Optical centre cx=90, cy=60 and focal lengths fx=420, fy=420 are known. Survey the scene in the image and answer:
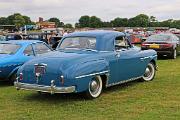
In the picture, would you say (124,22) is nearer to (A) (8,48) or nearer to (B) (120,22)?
(B) (120,22)

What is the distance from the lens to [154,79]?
12.8 meters

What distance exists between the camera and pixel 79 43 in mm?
10398

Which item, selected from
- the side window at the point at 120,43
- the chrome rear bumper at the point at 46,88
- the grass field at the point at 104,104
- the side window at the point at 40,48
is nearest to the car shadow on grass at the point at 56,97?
the grass field at the point at 104,104

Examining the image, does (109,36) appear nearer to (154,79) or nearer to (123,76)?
(123,76)

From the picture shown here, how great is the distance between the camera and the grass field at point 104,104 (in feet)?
25.7

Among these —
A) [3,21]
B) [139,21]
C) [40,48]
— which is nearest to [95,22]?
[139,21]

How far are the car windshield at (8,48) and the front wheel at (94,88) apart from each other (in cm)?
347

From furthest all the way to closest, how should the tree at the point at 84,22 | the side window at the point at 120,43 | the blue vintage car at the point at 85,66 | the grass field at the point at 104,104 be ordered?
the tree at the point at 84,22, the side window at the point at 120,43, the blue vintage car at the point at 85,66, the grass field at the point at 104,104

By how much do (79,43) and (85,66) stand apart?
55.0 inches

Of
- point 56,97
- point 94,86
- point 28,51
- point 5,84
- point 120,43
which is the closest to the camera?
point 94,86

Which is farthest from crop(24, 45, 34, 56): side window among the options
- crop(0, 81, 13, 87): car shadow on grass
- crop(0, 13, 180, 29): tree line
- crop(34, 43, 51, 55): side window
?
crop(0, 13, 180, 29): tree line

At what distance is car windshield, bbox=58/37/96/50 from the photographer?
33.6 feet

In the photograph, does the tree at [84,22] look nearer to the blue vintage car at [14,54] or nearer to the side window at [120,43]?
the blue vintage car at [14,54]

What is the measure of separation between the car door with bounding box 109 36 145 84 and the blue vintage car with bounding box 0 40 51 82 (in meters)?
2.94
